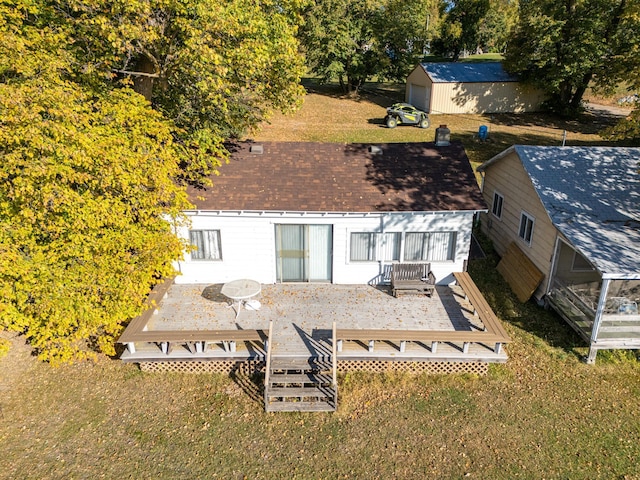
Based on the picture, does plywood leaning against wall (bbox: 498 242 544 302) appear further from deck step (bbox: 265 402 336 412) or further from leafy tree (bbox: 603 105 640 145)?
deck step (bbox: 265 402 336 412)

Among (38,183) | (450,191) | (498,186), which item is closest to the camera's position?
(38,183)

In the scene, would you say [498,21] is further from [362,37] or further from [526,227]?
[526,227]

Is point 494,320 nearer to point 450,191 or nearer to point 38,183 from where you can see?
point 450,191

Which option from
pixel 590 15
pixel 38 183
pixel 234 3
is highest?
pixel 590 15

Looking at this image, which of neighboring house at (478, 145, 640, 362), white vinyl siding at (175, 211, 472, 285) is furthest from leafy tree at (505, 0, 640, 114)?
white vinyl siding at (175, 211, 472, 285)

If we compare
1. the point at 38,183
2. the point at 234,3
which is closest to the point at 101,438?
the point at 38,183

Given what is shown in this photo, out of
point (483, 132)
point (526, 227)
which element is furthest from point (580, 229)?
point (483, 132)
